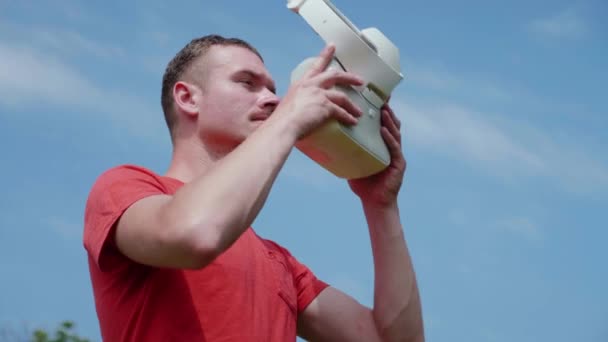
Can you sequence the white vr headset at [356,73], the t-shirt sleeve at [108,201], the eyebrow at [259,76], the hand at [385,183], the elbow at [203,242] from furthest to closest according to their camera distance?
the hand at [385,183], the eyebrow at [259,76], the white vr headset at [356,73], the t-shirt sleeve at [108,201], the elbow at [203,242]

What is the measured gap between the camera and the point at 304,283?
12.0ft

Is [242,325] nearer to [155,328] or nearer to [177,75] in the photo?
[155,328]

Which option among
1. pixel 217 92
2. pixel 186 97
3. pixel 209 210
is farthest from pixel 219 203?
pixel 186 97

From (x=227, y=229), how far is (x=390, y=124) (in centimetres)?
104

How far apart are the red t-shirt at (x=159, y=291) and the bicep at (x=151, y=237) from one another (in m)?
0.05

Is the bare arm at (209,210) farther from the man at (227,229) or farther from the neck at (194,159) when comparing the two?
the neck at (194,159)

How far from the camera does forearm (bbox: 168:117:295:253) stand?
258 cm

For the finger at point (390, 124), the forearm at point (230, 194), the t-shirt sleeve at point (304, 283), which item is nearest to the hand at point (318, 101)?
the forearm at point (230, 194)

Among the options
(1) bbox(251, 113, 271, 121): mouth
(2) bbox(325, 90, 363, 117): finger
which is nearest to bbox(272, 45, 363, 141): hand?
(2) bbox(325, 90, 363, 117): finger

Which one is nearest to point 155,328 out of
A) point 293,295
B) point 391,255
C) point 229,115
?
point 293,295

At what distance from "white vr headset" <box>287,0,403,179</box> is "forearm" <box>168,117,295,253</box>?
0.36m

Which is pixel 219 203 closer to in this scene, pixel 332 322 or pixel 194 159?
pixel 194 159

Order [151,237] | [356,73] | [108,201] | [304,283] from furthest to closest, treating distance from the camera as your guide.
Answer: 1. [304,283]
2. [356,73]
3. [108,201]
4. [151,237]

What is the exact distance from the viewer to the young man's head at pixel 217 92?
341cm
